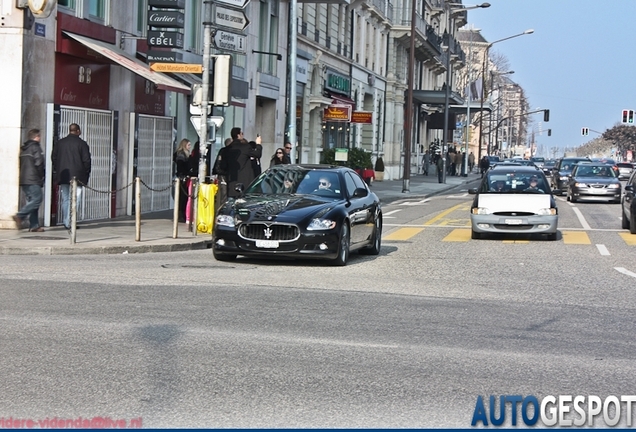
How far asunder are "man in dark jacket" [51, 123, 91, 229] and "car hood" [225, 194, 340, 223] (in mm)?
4490

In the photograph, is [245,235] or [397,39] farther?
[397,39]

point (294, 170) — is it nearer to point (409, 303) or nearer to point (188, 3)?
point (409, 303)

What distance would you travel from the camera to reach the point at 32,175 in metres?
18.8

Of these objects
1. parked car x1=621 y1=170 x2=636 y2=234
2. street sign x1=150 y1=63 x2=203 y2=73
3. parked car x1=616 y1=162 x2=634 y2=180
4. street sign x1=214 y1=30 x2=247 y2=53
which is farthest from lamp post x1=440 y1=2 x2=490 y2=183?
street sign x1=150 y1=63 x2=203 y2=73

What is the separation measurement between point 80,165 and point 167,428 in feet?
46.2

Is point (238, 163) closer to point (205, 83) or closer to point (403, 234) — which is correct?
point (205, 83)

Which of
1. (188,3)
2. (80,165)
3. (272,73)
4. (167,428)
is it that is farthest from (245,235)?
(272,73)

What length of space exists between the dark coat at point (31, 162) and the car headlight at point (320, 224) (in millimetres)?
6014

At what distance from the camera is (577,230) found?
24109 millimetres

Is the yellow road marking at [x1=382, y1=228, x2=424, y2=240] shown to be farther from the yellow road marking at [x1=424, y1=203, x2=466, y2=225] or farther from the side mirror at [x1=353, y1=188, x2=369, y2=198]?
the side mirror at [x1=353, y1=188, x2=369, y2=198]

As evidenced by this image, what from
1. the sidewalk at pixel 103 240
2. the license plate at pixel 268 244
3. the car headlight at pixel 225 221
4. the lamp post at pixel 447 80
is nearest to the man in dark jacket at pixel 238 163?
the sidewalk at pixel 103 240

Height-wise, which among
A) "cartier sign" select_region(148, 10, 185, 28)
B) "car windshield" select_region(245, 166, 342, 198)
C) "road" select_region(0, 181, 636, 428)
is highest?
"cartier sign" select_region(148, 10, 185, 28)

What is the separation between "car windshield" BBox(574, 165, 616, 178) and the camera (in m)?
39.4

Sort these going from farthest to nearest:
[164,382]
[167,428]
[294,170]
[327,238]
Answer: [294,170] < [327,238] < [164,382] < [167,428]
